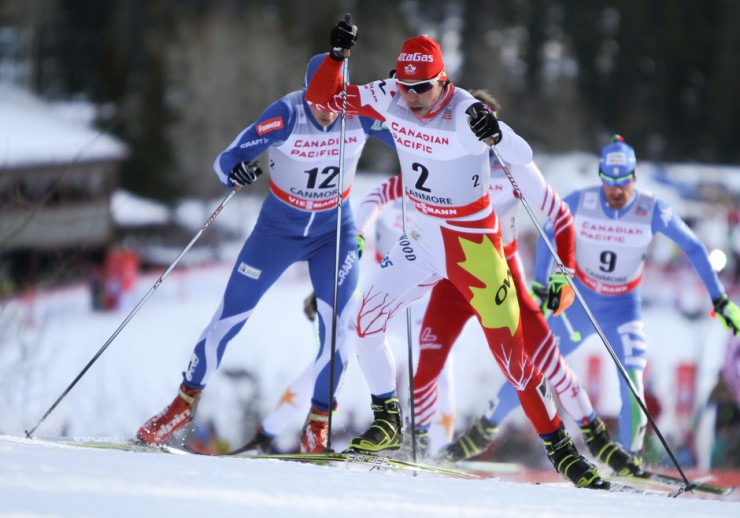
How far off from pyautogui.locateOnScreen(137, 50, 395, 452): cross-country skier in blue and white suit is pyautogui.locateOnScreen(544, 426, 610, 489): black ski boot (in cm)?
139

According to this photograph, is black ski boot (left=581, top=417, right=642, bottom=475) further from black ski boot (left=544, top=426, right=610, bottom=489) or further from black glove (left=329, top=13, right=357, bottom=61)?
black glove (left=329, top=13, right=357, bottom=61)

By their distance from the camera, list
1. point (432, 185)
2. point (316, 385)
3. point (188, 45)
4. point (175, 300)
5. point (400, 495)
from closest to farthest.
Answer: point (400, 495) → point (432, 185) → point (316, 385) → point (175, 300) → point (188, 45)

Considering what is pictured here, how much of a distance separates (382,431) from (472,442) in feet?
5.82

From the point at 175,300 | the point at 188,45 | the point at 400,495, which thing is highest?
the point at 400,495

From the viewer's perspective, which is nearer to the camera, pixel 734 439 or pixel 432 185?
pixel 432 185

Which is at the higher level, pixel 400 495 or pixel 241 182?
pixel 241 182

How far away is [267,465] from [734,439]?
27.6 ft

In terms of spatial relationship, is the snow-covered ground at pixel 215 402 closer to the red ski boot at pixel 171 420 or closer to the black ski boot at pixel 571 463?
the black ski boot at pixel 571 463

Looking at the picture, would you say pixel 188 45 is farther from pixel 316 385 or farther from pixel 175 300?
pixel 316 385

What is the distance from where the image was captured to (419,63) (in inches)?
206

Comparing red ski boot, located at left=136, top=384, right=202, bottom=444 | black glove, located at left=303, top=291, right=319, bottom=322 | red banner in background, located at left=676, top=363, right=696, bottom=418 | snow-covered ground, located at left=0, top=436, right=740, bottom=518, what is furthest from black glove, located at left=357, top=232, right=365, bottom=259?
red banner in background, located at left=676, top=363, right=696, bottom=418

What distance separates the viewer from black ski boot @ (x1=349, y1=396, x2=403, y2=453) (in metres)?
5.73

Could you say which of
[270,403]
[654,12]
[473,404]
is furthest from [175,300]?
[654,12]

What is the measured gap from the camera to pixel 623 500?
473cm
